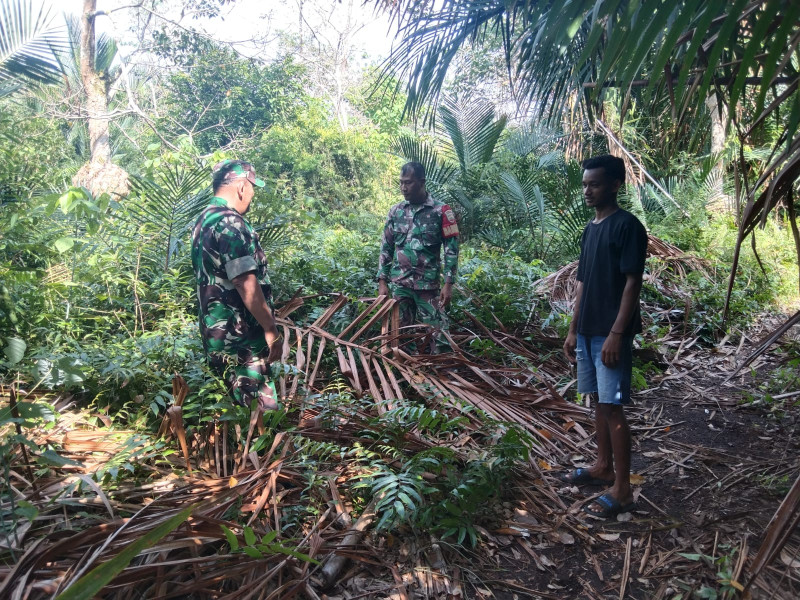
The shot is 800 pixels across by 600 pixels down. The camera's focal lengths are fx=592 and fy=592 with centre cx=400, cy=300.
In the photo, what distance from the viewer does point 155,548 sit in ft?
6.57

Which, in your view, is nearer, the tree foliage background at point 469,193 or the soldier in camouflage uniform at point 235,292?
the tree foliage background at point 469,193

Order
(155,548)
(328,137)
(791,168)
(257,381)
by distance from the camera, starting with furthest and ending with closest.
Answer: (328,137) → (257,381) → (155,548) → (791,168)

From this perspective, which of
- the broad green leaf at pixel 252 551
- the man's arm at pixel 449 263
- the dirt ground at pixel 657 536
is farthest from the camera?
the man's arm at pixel 449 263

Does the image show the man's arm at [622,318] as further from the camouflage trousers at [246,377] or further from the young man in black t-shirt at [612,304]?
the camouflage trousers at [246,377]

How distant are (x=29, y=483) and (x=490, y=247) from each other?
761 centimetres

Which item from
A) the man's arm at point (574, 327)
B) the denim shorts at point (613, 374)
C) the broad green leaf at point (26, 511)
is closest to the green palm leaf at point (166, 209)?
the broad green leaf at point (26, 511)

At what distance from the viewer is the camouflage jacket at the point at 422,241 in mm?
4875

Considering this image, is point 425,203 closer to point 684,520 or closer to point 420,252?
point 420,252

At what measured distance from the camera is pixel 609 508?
3012mm

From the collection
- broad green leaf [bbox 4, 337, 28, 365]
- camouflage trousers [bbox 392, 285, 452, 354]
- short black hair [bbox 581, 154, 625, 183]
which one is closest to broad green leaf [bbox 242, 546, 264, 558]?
broad green leaf [bbox 4, 337, 28, 365]

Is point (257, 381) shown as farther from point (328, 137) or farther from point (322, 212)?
point (328, 137)

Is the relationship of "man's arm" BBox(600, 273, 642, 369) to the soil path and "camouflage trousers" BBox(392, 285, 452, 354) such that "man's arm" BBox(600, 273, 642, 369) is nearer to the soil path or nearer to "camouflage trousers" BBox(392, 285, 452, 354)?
the soil path

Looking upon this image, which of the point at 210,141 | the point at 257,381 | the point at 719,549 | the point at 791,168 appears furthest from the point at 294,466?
the point at 210,141

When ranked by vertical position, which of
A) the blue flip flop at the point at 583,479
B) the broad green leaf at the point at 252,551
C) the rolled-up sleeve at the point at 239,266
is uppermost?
the rolled-up sleeve at the point at 239,266
